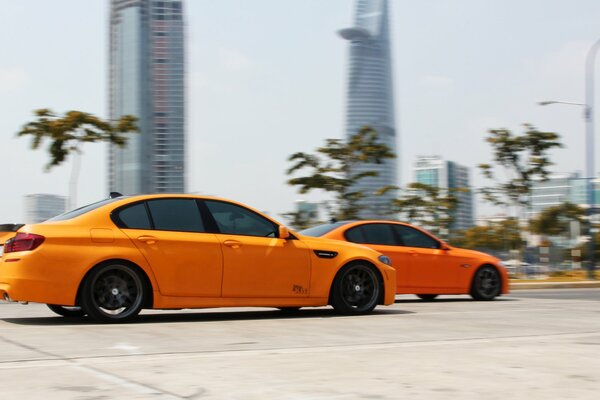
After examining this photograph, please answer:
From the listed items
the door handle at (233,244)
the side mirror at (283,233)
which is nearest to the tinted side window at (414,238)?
the side mirror at (283,233)

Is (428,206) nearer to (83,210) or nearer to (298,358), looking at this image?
(83,210)

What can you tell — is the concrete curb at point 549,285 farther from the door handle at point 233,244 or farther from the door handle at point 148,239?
the door handle at point 148,239

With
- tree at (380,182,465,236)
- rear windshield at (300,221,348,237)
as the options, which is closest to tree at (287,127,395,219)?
tree at (380,182,465,236)

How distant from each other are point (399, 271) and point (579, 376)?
7.65 meters

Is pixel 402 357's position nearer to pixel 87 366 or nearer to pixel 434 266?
pixel 87 366

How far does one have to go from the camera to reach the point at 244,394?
15.4ft

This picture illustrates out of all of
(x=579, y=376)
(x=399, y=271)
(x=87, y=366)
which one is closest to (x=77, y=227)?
(x=87, y=366)

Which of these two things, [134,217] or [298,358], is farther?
[134,217]

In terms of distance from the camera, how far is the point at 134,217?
8.84m

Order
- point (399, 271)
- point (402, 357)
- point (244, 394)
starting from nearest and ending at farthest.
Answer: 1. point (244, 394)
2. point (402, 357)
3. point (399, 271)

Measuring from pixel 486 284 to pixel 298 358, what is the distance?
28.8 ft

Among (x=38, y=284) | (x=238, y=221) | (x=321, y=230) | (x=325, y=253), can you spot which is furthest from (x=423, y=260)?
(x=38, y=284)

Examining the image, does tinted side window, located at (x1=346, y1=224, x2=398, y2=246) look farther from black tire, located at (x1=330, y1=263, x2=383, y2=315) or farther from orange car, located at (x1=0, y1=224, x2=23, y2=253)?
orange car, located at (x1=0, y1=224, x2=23, y2=253)

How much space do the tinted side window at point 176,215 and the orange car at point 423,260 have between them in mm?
3905
